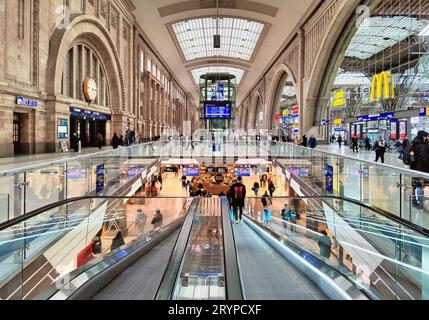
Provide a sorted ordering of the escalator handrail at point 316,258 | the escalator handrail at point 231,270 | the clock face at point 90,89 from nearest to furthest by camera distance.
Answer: the escalator handrail at point 231,270
the escalator handrail at point 316,258
the clock face at point 90,89

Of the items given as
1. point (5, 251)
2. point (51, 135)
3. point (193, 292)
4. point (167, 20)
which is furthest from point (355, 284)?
point (167, 20)

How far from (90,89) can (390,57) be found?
2027 centimetres

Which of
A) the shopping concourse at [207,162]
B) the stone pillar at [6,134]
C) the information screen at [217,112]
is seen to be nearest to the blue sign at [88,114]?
the shopping concourse at [207,162]

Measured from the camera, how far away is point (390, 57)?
907 inches

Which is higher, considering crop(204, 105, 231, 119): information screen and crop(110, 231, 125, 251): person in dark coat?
crop(204, 105, 231, 119): information screen

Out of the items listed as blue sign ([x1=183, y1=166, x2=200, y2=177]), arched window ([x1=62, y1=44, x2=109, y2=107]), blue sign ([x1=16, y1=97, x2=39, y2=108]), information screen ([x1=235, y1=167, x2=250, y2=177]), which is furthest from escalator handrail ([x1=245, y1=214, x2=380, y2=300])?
arched window ([x1=62, y1=44, x2=109, y2=107])

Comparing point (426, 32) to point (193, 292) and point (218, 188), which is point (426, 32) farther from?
point (193, 292)

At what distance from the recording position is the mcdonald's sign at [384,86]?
20.6 m

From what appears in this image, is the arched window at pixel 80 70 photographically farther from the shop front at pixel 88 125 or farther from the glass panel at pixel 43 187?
the glass panel at pixel 43 187

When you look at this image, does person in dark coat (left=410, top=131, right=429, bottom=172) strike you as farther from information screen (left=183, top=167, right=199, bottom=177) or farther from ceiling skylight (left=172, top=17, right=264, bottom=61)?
ceiling skylight (left=172, top=17, right=264, bottom=61)

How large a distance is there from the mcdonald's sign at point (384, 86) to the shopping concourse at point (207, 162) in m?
0.09

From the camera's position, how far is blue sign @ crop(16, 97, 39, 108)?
13750 millimetres

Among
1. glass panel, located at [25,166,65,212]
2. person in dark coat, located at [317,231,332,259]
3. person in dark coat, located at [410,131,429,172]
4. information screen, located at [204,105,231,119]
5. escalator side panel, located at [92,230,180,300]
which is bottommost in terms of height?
person in dark coat, located at [317,231,332,259]

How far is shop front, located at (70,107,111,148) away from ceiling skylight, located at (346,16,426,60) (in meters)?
18.1
